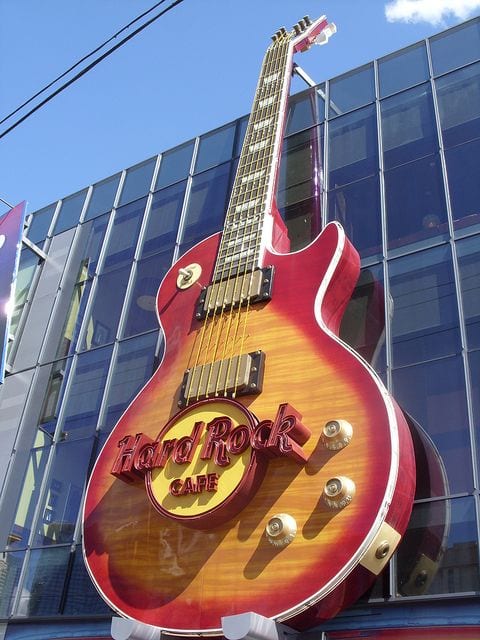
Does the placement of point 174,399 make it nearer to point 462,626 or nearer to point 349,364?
point 349,364

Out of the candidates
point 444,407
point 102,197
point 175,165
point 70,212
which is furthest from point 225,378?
point 70,212

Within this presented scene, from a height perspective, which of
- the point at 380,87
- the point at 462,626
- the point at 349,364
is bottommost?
the point at 462,626

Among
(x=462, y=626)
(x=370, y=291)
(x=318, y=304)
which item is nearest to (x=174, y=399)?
(x=318, y=304)

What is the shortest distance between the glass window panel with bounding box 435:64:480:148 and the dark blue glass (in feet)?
0.72

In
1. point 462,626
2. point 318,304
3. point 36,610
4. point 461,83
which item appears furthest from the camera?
point 461,83

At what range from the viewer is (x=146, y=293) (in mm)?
12125

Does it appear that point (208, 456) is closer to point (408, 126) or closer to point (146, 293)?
point (146, 293)

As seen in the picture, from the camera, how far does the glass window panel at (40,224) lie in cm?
1504

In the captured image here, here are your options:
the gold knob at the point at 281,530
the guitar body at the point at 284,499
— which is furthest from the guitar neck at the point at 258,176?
the gold knob at the point at 281,530

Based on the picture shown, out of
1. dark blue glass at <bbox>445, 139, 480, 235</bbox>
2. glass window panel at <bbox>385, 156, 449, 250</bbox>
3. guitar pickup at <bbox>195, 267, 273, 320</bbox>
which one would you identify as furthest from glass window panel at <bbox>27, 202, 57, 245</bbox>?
dark blue glass at <bbox>445, 139, 480, 235</bbox>

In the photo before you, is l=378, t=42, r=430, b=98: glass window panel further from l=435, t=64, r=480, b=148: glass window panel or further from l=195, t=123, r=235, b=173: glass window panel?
l=195, t=123, r=235, b=173: glass window panel

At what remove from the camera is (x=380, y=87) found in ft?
38.4

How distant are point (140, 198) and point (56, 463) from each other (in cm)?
518

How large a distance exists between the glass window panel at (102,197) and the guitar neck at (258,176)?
3794mm
